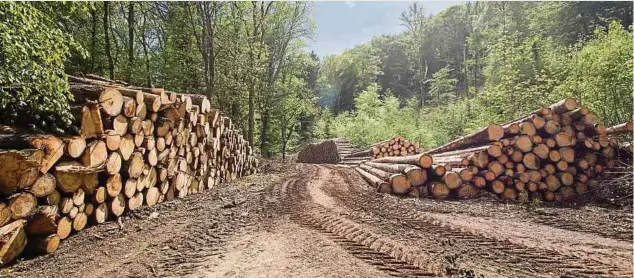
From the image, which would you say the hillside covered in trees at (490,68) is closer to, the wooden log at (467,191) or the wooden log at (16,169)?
the wooden log at (467,191)

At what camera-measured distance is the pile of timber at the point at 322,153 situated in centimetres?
2022

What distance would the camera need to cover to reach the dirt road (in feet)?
9.24

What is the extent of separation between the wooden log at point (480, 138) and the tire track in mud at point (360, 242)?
3947 millimetres

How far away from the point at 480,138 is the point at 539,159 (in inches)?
47.7

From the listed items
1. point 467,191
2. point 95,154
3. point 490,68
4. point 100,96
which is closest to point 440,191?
point 467,191

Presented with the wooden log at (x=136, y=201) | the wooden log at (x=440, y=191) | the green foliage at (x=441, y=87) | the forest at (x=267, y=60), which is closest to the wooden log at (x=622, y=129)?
the forest at (x=267, y=60)

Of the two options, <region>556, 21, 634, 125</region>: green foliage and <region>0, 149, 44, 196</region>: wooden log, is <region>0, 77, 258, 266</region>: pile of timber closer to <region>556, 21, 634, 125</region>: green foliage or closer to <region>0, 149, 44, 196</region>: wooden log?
<region>0, 149, 44, 196</region>: wooden log

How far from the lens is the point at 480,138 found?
284 inches

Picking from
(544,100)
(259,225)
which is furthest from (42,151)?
(544,100)

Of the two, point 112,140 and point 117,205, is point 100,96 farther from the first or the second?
point 117,205

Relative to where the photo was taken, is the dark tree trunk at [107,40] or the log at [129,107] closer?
the log at [129,107]

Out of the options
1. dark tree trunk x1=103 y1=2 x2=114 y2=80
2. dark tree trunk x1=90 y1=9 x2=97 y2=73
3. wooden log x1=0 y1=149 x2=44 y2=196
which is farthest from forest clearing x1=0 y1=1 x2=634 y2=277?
dark tree trunk x1=90 y1=9 x2=97 y2=73

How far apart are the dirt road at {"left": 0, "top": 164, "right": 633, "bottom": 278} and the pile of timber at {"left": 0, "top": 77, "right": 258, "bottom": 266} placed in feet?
0.86

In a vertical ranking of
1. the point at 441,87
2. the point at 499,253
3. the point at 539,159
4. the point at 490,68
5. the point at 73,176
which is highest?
the point at 441,87
